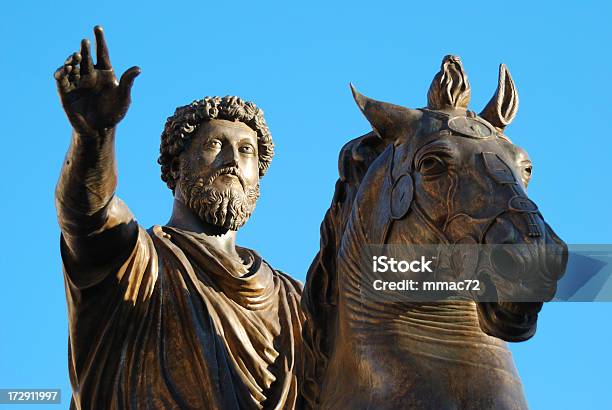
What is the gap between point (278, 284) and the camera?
10.8 m

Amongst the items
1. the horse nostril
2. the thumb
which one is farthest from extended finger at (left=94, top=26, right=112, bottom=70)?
the horse nostril

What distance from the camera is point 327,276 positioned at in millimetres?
8570

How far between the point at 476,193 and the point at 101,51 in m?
2.24

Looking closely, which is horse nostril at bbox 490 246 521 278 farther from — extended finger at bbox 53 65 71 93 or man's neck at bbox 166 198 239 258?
man's neck at bbox 166 198 239 258

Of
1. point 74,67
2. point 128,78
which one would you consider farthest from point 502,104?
point 74,67

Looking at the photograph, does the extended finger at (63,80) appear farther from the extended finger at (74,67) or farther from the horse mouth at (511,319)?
the horse mouth at (511,319)

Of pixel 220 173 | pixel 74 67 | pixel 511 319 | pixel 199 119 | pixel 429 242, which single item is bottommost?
pixel 511 319

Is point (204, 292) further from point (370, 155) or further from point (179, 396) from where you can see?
point (370, 155)

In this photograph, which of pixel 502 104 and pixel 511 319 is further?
pixel 502 104

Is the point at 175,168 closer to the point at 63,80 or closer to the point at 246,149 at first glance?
the point at 246,149

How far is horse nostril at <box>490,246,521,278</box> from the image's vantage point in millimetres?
7375

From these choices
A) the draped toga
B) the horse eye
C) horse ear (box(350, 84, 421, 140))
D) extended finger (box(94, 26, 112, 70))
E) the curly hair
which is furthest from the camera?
the curly hair

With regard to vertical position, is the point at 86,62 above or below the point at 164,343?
above

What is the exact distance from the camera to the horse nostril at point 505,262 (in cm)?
738
